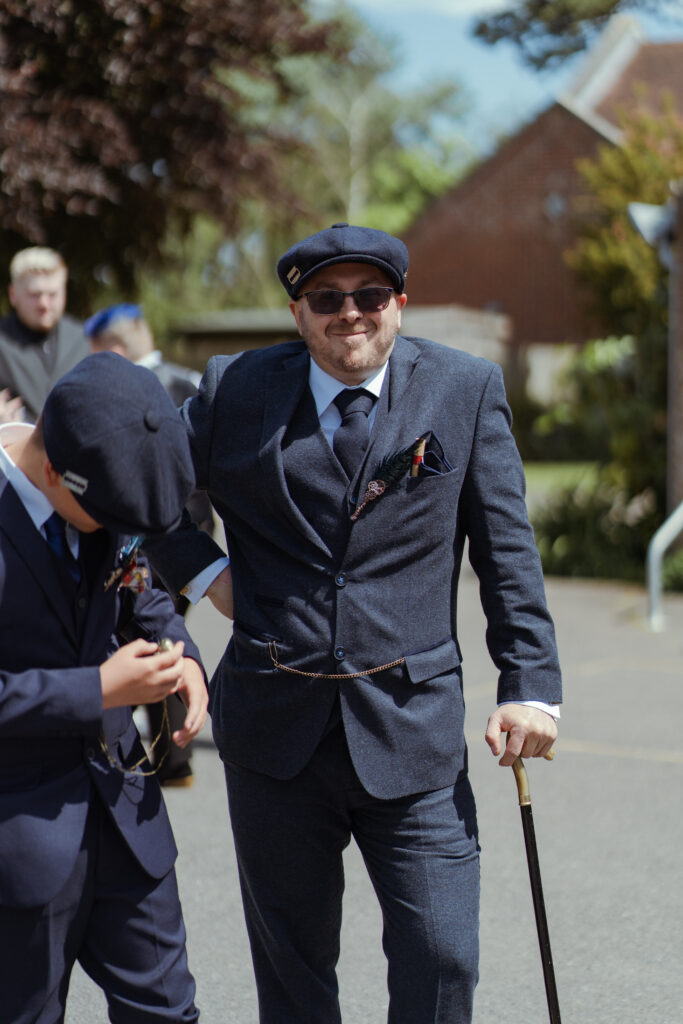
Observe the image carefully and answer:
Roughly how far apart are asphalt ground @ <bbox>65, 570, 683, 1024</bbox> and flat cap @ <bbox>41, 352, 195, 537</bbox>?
207 centimetres

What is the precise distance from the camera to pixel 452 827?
276 centimetres

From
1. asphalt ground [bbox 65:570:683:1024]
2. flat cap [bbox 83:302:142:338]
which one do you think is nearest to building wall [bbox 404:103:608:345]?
asphalt ground [bbox 65:570:683:1024]

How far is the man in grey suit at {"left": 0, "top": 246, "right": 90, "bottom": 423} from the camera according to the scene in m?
6.16

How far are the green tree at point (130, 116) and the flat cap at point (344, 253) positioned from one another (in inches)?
392

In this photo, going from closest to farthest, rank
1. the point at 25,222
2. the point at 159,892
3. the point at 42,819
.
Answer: the point at 42,819 → the point at 159,892 → the point at 25,222

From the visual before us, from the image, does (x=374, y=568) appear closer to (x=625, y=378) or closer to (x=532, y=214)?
(x=625, y=378)

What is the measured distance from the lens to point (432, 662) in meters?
2.77

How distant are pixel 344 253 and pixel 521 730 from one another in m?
1.01

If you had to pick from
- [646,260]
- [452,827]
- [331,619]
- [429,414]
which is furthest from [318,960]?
[646,260]

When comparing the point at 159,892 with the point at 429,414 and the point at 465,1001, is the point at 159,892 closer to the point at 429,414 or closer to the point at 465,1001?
the point at 465,1001

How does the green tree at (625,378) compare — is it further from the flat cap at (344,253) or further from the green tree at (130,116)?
the flat cap at (344,253)

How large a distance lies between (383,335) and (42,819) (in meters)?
1.13

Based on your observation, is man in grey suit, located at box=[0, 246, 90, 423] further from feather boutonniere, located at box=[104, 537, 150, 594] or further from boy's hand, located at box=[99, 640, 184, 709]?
boy's hand, located at box=[99, 640, 184, 709]

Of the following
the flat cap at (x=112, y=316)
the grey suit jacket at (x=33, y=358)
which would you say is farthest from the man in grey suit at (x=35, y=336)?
the flat cap at (x=112, y=316)
